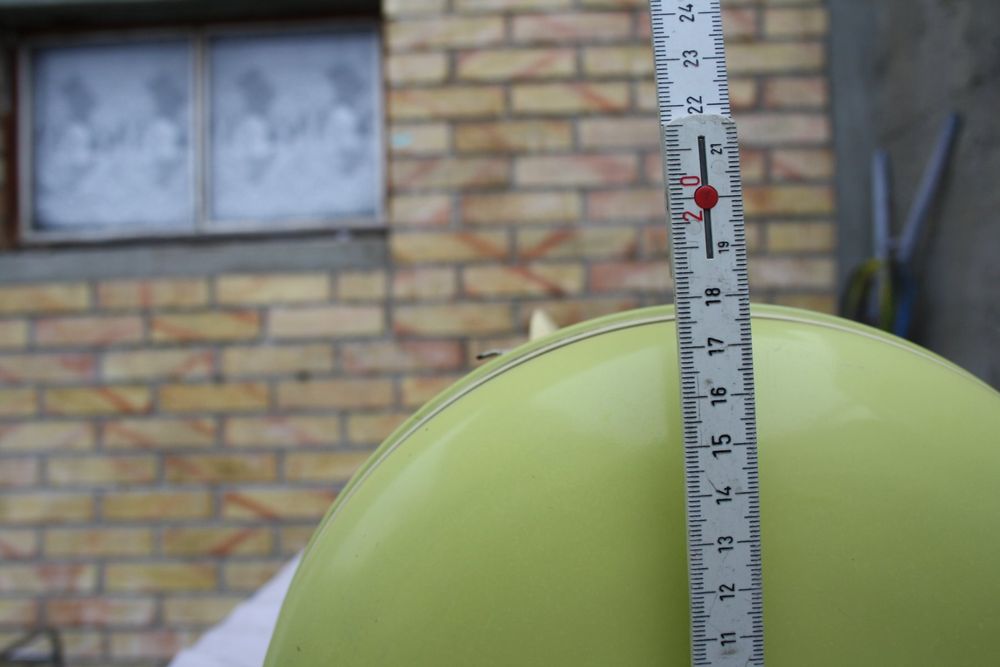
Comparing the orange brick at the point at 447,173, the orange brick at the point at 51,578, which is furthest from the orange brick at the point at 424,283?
the orange brick at the point at 51,578

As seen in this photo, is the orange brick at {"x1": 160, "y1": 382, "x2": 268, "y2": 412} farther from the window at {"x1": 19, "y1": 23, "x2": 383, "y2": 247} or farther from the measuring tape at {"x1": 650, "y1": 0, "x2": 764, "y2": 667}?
the measuring tape at {"x1": 650, "y1": 0, "x2": 764, "y2": 667}

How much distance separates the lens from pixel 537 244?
2080 mm

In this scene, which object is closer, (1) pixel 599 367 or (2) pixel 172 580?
(1) pixel 599 367

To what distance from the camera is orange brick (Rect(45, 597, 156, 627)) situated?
7.01 feet

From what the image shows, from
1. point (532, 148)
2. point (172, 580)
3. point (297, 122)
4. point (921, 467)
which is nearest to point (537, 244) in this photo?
point (532, 148)

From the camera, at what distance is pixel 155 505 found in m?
2.13

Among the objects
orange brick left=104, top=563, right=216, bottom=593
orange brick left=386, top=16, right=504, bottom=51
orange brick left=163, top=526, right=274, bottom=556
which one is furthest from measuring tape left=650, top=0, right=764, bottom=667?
orange brick left=104, top=563, right=216, bottom=593

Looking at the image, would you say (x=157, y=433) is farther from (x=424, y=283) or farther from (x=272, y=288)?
(x=424, y=283)

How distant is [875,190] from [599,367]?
1542 millimetres

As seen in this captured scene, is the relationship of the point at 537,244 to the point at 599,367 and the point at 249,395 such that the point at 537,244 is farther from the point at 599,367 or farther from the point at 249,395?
the point at 599,367

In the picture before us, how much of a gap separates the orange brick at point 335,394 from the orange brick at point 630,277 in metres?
0.60

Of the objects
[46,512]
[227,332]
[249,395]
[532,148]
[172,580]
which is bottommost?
[172,580]

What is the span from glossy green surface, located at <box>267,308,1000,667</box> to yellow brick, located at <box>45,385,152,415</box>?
1.53 meters

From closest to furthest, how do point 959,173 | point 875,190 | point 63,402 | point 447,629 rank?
point 447,629
point 959,173
point 875,190
point 63,402
